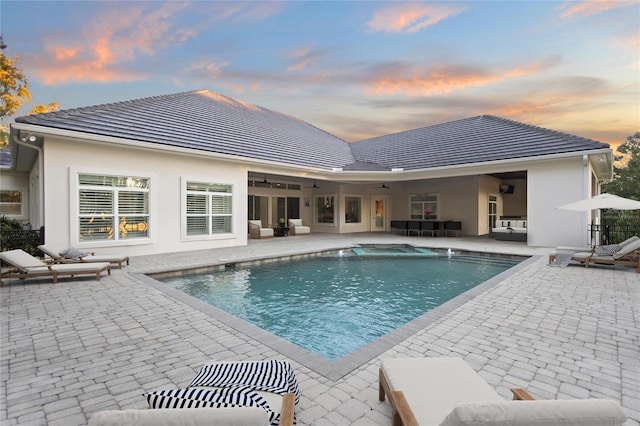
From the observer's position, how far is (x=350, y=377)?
3010 millimetres

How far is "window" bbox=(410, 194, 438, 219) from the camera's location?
61.8 feet

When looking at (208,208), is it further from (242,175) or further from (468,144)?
(468,144)

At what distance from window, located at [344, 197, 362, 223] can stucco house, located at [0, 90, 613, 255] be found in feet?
0.21

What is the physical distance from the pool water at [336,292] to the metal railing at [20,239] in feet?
15.5

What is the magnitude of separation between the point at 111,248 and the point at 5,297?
423 centimetres

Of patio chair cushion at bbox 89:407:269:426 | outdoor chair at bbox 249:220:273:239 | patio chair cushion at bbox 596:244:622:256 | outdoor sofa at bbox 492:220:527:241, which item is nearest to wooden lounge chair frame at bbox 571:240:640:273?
patio chair cushion at bbox 596:244:622:256

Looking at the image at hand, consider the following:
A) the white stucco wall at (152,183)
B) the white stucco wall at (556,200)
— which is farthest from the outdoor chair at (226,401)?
the white stucco wall at (556,200)

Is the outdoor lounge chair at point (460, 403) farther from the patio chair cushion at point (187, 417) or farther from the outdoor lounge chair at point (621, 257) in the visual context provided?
the outdoor lounge chair at point (621, 257)

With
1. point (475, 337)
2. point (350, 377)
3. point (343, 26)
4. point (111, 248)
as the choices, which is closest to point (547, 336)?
point (475, 337)

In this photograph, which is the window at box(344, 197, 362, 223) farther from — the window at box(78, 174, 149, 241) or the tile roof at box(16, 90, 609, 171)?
the window at box(78, 174, 149, 241)

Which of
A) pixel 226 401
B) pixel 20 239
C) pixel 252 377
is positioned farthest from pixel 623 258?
pixel 20 239

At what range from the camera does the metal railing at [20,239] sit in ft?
29.6

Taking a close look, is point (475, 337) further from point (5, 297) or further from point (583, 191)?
point (583, 191)

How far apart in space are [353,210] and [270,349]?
1658cm
